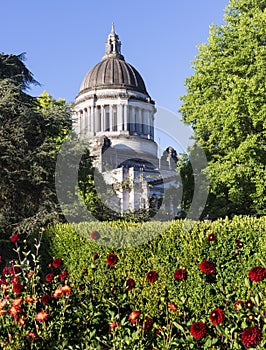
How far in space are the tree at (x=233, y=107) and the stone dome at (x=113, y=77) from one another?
41.1 m

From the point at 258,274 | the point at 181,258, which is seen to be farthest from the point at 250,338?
the point at 181,258

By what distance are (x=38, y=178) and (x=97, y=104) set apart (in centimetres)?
4588

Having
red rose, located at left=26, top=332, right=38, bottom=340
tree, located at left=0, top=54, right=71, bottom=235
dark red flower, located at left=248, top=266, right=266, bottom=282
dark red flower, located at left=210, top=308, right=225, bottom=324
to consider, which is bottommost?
red rose, located at left=26, top=332, right=38, bottom=340

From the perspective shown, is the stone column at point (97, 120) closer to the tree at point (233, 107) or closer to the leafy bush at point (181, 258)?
the tree at point (233, 107)

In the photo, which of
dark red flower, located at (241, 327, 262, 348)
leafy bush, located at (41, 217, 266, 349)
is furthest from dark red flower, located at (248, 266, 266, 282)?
leafy bush, located at (41, 217, 266, 349)

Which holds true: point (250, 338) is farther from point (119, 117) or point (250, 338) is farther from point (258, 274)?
point (119, 117)

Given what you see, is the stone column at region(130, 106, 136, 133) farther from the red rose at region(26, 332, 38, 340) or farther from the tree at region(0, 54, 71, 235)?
the red rose at region(26, 332, 38, 340)

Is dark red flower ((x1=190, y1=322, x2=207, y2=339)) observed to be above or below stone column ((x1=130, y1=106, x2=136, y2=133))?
below

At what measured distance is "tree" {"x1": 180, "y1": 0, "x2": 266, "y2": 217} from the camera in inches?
776

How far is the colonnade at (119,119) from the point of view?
63.0m

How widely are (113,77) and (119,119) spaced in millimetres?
5913

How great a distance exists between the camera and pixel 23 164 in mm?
19375

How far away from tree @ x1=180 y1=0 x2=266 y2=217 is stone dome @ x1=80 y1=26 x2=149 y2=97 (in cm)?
4113

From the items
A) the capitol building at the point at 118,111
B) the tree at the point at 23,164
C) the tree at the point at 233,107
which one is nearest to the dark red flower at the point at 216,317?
the tree at the point at 23,164
